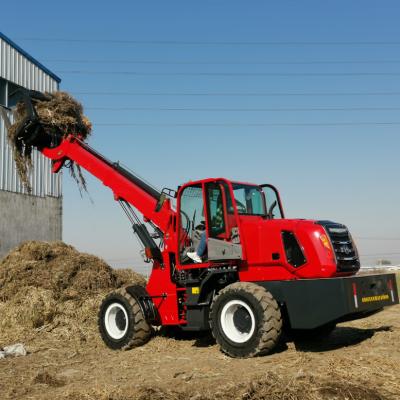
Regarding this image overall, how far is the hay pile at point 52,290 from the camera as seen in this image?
453 inches

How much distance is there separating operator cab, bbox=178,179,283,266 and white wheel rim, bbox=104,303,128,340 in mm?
1668

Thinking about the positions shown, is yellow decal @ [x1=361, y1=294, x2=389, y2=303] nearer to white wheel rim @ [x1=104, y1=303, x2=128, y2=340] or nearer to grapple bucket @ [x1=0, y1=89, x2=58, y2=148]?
white wheel rim @ [x1=104, y1=303, x2=128, y2=340]

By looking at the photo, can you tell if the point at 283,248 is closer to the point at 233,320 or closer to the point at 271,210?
the point at 233,320

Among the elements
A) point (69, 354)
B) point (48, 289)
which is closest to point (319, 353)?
point (69, 354)

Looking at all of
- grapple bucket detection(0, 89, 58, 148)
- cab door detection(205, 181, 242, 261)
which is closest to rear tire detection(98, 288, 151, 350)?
cab door detection(205, 181, 242, 261)

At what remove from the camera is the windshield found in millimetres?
9289

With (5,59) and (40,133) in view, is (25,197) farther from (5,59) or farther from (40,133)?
(40,133)

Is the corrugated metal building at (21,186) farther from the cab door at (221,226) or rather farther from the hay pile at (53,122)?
the cab door at (221,226)

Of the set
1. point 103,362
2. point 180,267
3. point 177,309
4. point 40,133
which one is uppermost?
point 40,133

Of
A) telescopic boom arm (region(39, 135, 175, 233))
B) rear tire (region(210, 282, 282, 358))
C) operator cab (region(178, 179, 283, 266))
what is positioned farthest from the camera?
telescopic boom arm (region(39, 135, 175, 233))

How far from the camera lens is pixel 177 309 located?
9.70m

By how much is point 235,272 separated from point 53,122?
543cm

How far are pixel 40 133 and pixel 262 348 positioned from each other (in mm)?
6899

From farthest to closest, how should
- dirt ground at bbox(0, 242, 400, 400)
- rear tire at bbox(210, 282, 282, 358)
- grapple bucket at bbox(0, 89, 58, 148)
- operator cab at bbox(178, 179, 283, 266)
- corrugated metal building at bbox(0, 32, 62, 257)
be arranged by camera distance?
corrugated metal building at bbox(0, 32, 62, 257), grapple bucket at bbox(0, 89, 58, 148), operator cab at bbox(178, 179, 283, 266), rear tire at bbox(210, 282, 282, 358), dirt ground at bbox(0, 242, 400, 400)
